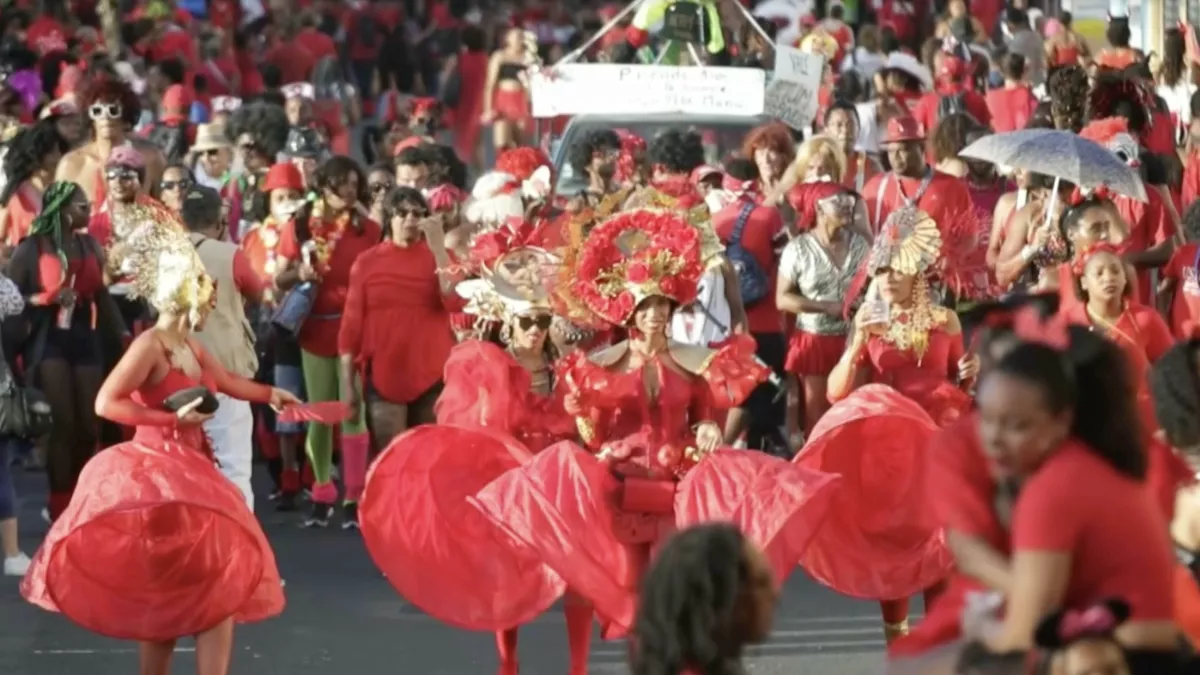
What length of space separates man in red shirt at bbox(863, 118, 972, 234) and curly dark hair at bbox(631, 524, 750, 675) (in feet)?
28.9

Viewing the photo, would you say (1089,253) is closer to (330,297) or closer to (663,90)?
(330,297)

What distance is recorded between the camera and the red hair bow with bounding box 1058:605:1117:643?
5598 millimetres

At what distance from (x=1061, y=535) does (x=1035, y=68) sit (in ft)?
55.8

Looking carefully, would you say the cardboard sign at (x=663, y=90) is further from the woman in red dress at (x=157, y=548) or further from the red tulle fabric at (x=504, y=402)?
the woman in red dress at (x=157, y=548)

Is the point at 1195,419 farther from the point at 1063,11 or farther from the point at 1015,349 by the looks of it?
the point at 1063,11

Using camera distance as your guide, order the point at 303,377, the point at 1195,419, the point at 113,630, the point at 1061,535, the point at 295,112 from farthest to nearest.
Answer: the point at 295,112 → the point at 303,377 → the point at 113,630 → the point at 1195,419 → the point at 1061,535

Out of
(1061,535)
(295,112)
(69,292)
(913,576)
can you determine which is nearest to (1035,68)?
(295,112)

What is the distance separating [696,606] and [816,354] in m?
8.18

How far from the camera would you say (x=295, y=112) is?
1984cm

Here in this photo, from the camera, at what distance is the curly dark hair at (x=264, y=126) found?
17438 mm

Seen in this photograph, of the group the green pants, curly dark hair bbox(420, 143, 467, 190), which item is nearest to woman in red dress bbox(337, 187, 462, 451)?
the green pants

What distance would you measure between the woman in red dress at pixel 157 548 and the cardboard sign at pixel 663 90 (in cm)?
842

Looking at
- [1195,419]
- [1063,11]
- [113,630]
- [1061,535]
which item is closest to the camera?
[1061,535]

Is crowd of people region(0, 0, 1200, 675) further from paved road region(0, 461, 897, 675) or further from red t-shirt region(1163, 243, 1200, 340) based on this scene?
paved road region(0, 461, 897, 675)
